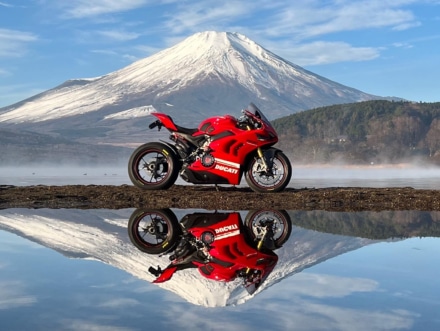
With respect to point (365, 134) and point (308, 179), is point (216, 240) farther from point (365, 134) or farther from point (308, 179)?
point (365, 134)

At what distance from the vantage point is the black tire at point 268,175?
12.6 m

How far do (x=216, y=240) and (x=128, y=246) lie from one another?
894 mm

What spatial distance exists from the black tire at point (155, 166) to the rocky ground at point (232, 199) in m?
0.21

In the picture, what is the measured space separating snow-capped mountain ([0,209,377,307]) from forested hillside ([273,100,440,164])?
5725 inches

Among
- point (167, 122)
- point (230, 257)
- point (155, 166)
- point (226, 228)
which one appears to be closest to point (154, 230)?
point (226, 228)

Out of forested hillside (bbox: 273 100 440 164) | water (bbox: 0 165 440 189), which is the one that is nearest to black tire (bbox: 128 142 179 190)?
water (bbox: 0 165 440 189)

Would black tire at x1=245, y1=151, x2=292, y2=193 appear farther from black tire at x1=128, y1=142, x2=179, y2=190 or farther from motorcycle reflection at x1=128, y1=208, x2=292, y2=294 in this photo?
motorcycle reflection at x1=128, y1=208, x2=292, y2=294

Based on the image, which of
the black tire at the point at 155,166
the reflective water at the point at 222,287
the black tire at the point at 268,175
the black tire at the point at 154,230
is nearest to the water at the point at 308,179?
the black tire at the point at 268,175

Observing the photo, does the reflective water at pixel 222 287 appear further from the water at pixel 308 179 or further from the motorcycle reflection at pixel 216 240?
the water at pixel 308 179

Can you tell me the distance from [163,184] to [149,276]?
760cm

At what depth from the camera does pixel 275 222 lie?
8.77 metres

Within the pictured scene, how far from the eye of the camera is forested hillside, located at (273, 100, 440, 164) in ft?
518

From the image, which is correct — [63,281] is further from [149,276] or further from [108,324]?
[108,324]

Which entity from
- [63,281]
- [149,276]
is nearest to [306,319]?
[149,276]
